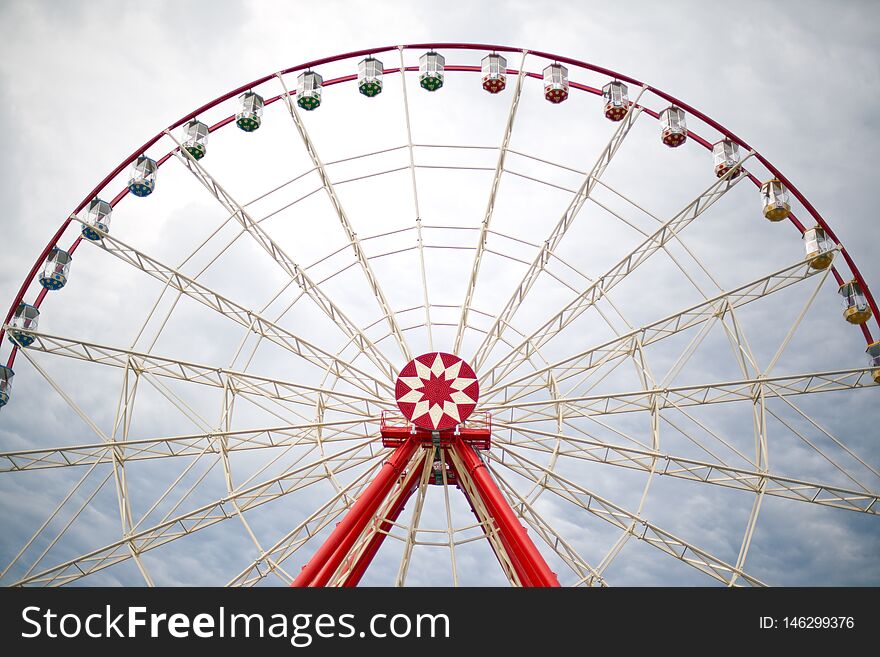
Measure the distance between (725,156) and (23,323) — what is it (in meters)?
19.5

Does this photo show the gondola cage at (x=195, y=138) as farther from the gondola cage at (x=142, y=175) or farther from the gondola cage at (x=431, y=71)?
the gondola cage at (x=431, y=71)

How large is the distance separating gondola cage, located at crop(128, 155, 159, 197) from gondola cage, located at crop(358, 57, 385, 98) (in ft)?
21.2

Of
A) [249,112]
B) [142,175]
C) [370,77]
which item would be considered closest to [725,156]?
[370,77]

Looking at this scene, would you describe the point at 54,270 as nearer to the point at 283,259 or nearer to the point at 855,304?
the point at 283,259

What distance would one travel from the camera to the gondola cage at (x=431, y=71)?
2388 cm

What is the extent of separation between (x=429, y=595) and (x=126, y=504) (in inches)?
401

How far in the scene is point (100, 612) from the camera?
13.2 meters

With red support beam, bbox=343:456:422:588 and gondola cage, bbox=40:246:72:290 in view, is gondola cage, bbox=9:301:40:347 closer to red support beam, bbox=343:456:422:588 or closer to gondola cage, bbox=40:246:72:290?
gondola cage, bbox=40:246:72:290

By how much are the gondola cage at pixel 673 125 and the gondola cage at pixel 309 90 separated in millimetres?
9947

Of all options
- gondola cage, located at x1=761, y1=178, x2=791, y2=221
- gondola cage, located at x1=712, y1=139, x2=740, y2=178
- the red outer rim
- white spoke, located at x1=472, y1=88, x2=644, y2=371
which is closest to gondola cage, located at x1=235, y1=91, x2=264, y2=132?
the red outer rim

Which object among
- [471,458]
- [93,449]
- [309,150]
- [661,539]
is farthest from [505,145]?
[93,449]

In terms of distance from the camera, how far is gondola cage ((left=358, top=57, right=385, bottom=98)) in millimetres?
24641

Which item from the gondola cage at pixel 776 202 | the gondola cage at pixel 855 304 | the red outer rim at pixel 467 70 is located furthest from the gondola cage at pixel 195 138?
the gondola cage at pixel 855 304

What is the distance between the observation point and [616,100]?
24062 millimetres
